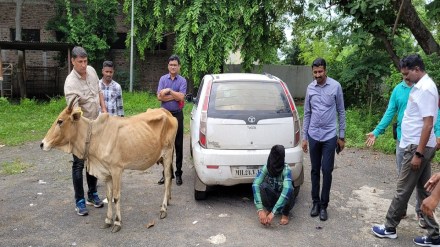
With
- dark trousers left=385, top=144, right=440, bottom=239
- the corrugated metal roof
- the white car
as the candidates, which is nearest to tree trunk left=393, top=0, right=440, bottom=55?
the white car

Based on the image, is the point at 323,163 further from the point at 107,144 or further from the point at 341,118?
the point at 107,144

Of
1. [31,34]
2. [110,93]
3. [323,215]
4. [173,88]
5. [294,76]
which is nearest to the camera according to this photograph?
[323,215]

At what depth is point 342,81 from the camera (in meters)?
12.6

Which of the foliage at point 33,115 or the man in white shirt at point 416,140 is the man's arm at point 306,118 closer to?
the man in white shirt at point 416,140

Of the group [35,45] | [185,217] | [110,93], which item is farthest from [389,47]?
[35,45]

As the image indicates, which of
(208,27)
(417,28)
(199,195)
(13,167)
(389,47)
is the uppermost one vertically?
(208,27)

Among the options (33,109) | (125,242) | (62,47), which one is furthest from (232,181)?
(62,47)

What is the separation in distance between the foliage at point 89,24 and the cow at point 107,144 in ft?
42.9

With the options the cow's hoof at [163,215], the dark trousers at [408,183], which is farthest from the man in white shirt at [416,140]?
the cow's hoof at [163,215]

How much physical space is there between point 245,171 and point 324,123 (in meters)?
1.16

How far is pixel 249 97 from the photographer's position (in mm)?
5438

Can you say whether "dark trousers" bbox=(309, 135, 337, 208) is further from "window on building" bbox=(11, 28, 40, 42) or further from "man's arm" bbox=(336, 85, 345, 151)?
"window on building" bbox=(11, 28, 40, 42)

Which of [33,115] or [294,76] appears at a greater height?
[294,76]

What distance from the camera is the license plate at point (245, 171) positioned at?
16.8 ft
